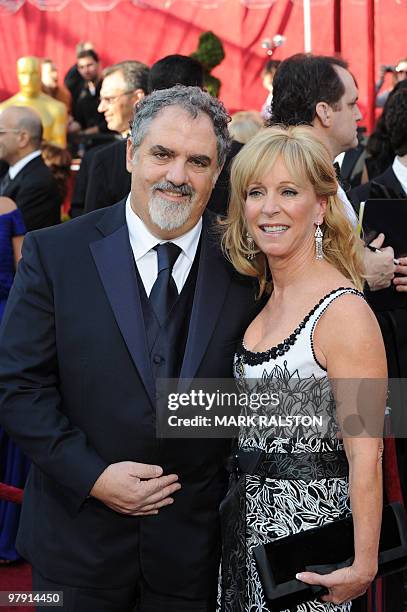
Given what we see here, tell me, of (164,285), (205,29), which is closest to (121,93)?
(164,285)

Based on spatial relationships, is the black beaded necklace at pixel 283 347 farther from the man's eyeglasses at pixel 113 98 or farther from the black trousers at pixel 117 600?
the man's eyeglasses at pixel 113 98

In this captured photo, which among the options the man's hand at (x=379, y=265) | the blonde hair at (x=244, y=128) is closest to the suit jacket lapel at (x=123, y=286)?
the man's hand at (x=379, y=265)

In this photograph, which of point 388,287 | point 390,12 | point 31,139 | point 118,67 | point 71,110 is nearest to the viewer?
point 388,287

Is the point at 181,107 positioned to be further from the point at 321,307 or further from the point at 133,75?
the point at 133,75

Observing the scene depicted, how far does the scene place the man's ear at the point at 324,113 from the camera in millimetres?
3742

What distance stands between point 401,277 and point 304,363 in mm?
1519

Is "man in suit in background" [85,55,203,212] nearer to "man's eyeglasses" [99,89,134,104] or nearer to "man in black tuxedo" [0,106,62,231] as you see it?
"man's eyeglasses" [99,89,134,104]

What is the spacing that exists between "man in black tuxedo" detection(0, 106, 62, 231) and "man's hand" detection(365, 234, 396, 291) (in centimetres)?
272

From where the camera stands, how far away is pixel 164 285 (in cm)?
262

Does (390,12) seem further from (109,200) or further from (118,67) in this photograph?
(109,200)

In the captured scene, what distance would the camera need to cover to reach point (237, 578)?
8.38 feet

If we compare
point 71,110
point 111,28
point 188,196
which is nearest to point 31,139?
point 188,196

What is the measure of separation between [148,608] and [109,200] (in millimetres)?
2643

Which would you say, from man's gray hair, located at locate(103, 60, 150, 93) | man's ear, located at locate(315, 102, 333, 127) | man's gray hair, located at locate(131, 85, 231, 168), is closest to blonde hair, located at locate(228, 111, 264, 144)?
man's gray hair, located at locate(103, 60, 150, 93)
